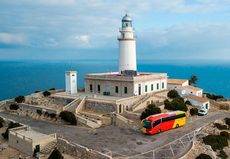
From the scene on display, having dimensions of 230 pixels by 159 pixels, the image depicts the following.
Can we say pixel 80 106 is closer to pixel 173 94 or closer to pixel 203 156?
pixel 173 94

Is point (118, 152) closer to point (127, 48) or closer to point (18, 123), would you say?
point (18, 123)

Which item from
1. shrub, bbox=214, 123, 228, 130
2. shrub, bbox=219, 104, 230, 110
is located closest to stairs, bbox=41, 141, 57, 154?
shrub, bbox=214, 123, 228, 130

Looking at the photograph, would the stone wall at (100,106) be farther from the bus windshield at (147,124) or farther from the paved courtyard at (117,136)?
the bus windshield at (147,124)

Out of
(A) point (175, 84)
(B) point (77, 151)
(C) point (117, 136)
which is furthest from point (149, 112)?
(A) point (175, 84)

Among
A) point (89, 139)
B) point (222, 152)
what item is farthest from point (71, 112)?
point (222, 152)

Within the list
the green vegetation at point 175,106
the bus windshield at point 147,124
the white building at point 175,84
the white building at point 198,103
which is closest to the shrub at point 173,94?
the white building at point 198,103
